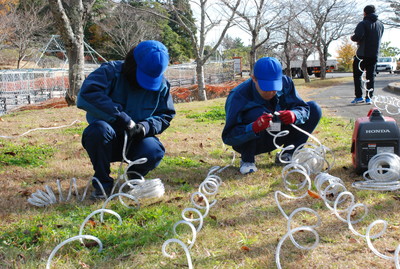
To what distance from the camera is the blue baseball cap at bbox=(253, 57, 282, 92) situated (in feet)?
9.93

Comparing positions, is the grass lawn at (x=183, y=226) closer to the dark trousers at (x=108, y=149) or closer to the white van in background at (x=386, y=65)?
the dark trousers at (x=108, y=149)

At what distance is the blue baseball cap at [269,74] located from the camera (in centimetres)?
303

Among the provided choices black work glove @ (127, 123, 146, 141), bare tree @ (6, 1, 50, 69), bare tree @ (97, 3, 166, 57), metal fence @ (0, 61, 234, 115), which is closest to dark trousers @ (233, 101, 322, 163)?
black work glove @ (127, 123, 146, 141)

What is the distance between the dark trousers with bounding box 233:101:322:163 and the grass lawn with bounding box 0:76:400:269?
185mm

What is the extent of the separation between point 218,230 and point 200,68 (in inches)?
537

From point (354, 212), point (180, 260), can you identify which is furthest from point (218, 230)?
point (354, 212)

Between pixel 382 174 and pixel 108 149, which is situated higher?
pixel 108 149

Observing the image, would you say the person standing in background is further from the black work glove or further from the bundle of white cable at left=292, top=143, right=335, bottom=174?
Answer: the black work glove

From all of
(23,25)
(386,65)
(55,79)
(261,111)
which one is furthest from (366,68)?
(386,65)

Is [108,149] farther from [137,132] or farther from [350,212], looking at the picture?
[350,212]

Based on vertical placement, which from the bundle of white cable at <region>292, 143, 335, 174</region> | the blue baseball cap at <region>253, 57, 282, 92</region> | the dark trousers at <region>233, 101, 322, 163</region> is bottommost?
the bundle of white cable at <region>292, 143, 335, 174</region>

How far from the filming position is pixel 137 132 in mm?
2740

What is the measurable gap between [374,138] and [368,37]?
15.9 feet

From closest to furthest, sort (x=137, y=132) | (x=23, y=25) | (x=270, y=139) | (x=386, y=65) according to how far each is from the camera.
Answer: (x=137, y=132) → (x=270, y=139) → (x=23, y=25) → (x=386, y=65)
